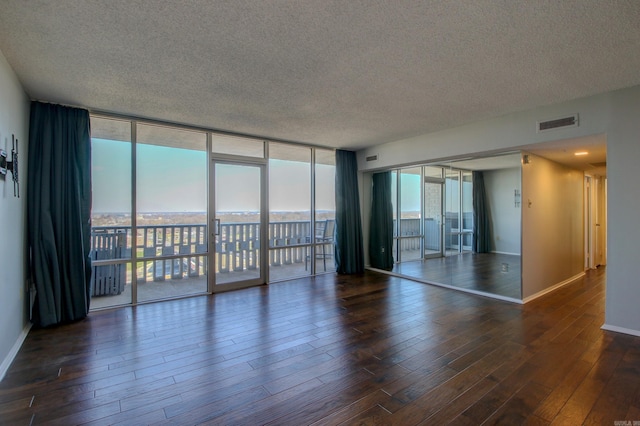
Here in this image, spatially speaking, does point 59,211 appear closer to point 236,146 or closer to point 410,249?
point 236,146

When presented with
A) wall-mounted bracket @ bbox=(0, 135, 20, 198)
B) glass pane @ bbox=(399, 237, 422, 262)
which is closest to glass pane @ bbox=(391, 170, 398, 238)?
glass pane @ bbox=(399, 237, 422, 262)

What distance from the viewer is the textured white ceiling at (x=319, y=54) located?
199 cm

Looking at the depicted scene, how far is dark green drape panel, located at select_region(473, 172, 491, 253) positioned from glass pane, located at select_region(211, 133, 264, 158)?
370 cm

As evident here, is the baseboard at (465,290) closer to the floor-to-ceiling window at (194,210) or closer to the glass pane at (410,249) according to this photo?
the glass pane at (410,249)

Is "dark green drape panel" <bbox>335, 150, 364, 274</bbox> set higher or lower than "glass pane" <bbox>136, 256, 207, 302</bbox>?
higher

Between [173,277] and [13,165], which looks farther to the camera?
[173,277]

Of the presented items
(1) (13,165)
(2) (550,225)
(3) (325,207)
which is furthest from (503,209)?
(1) (13,165)

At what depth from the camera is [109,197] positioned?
4.12 meters

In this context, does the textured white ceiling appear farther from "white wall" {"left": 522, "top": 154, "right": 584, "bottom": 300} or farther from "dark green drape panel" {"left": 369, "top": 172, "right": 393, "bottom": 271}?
"dark green drape panel" {"left": 369, "top": 172, "right": 393, "bottom": 271}

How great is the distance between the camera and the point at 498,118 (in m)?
4.19

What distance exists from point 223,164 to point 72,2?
316cm

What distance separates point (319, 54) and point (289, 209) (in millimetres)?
3524

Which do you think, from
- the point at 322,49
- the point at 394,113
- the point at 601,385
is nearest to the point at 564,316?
the point at 601,385

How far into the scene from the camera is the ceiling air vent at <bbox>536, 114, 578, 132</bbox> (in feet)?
11.5
